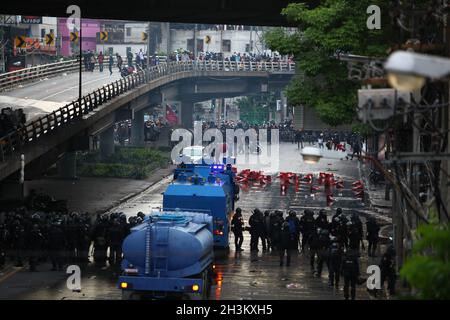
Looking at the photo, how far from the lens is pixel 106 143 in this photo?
77.3m

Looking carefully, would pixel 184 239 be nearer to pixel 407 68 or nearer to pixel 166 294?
pixel 166 294

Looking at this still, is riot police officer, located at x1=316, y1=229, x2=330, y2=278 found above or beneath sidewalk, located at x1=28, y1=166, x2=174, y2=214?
above

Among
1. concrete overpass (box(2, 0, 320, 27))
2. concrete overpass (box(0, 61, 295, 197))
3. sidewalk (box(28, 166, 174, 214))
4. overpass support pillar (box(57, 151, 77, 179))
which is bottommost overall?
sidewalk (box(28, 166, 174, 214))

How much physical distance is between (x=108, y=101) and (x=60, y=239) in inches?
1235

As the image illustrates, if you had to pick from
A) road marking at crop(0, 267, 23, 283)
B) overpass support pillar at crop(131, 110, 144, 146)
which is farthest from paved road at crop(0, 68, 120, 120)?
road marking at crop(0, 267, 23, 283)

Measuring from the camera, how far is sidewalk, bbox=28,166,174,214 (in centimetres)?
5144

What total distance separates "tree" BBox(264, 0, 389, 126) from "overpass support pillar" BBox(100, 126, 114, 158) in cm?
3798

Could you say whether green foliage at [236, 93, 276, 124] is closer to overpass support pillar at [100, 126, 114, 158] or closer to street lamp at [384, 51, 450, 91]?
overpass support pillar at [100, 126, 114, 158]

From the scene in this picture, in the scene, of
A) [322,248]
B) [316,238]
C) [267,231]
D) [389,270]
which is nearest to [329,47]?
[267,231]

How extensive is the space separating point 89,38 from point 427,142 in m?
111

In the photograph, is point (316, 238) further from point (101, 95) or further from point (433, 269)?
point (101, 95)

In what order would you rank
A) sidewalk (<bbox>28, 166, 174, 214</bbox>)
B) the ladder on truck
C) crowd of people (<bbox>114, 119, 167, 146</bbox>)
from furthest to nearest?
crowd of people (<bbox>114, 119, 167, 146</bbox>)
sidewalk (<bbox>28, 166, 174, 214</bbox>)
the ladder on truck

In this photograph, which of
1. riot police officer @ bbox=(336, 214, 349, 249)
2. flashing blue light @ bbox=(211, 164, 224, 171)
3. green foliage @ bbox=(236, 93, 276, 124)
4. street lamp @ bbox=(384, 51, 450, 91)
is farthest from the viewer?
green foliage @ bbox=(236, 93, 276, 124)

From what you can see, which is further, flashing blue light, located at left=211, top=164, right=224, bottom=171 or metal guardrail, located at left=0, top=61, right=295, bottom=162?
metal guardrail, located at left=0, top=61, right=295, bottom=162
